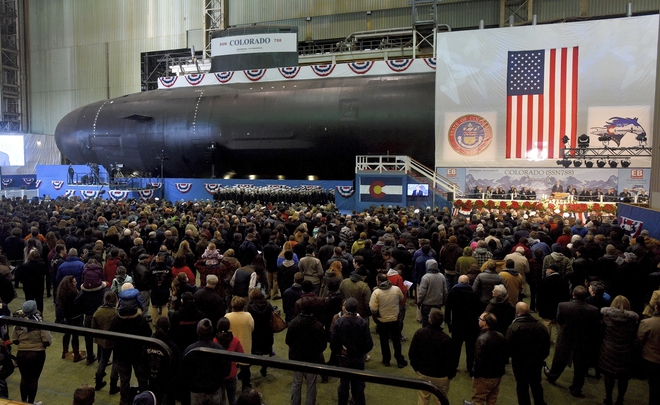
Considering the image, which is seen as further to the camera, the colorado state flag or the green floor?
the colorado state flag

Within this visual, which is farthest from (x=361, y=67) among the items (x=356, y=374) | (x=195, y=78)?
(x=356, y=374)

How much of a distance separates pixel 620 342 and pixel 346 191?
57.7ft

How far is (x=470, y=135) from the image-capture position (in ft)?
75.6

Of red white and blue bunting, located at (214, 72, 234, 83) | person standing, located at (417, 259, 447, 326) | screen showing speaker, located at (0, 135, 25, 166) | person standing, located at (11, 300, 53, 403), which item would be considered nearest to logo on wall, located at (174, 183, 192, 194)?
red white and blue bunting, located at (214, 72, 234, 83)

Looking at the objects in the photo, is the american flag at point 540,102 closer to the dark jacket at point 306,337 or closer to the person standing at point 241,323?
the dark jacket at point 306,337

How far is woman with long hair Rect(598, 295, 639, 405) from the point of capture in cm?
549

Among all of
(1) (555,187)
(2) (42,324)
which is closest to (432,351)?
(2) (42,324)

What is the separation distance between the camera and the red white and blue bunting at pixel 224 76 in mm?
28647

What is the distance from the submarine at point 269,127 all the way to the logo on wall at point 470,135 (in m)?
1.16

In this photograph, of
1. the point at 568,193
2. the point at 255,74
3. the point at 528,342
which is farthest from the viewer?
the point at 255,74

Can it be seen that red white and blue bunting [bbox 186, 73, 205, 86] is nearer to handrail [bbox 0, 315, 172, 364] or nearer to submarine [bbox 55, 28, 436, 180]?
submarine [bbox 55, 28, 436, 180]

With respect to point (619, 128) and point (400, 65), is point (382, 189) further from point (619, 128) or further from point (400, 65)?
point (619, 128)

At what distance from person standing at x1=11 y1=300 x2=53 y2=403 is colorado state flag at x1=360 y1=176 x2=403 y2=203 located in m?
16.6

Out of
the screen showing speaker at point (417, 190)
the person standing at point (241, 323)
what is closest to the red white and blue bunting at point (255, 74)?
the screen showing speaker at point (417, 190)
